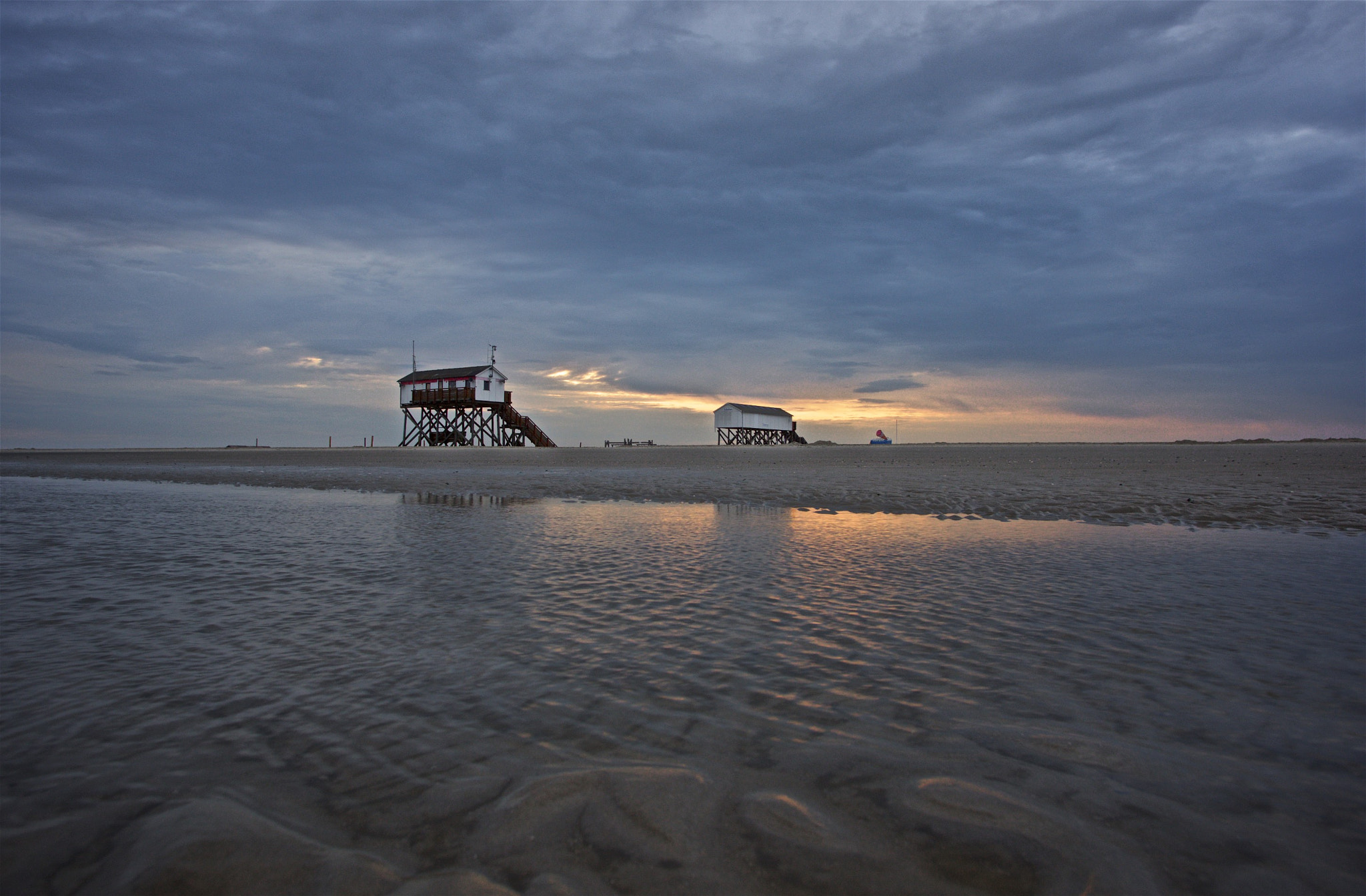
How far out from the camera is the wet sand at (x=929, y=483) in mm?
13742

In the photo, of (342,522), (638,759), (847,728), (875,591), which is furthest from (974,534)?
(342,522)

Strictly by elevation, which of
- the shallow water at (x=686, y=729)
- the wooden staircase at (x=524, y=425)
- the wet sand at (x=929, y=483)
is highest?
the wooden staircase at (x=524, y=425)

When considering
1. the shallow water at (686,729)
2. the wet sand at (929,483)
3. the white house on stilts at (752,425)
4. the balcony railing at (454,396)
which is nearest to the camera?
the shallow water at (686,729)

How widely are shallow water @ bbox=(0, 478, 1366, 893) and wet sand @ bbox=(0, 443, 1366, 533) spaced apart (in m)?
6.32

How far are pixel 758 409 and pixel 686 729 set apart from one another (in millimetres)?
92715

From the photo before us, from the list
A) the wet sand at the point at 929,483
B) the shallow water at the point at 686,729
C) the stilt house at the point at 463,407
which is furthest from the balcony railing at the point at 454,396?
the shallow water at the point at 686,729

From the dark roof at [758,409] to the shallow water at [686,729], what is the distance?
84385 millimetres

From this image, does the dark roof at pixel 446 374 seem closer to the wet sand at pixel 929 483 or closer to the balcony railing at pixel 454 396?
the balcony railing at pixel 454 396

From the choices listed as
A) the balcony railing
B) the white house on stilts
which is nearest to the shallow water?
the balcony railing

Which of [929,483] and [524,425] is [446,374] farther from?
[929,483]

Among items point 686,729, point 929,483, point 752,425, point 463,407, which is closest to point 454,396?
point 463,407

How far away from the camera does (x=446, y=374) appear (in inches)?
2766

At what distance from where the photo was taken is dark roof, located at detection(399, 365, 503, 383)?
68750 millimetres

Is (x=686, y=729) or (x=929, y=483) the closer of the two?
(x=686, y=729)
